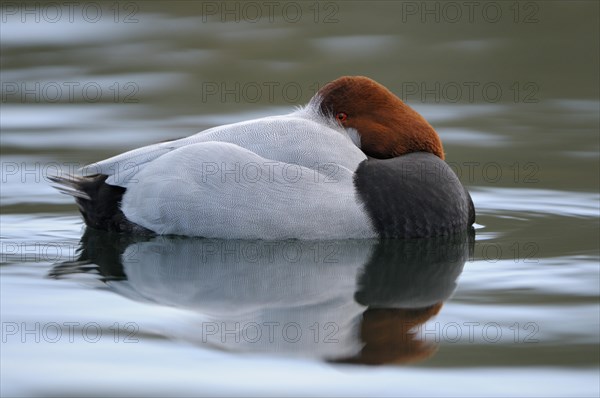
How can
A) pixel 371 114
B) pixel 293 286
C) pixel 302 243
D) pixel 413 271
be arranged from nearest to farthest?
pixel 293 286, pixel 413 271, pixel 302 243, pixel 371 114

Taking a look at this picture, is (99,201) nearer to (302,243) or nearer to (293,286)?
(302,243)

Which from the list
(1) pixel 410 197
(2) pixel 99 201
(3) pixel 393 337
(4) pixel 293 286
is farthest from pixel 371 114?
(3) pixel 393 337

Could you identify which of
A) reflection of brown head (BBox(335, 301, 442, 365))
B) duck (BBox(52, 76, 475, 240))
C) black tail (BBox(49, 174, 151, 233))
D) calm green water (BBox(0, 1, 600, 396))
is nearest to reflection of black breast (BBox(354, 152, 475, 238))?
duck (BBox(52, 76, 475, 240))

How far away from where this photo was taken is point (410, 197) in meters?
6.15

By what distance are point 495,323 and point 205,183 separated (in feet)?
6.71

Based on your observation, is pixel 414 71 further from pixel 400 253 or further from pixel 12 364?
pixel 12 364

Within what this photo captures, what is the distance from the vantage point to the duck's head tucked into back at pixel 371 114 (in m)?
6.38

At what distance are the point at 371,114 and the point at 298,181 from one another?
0.74 m

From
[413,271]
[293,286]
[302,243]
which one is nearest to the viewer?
[293,286]

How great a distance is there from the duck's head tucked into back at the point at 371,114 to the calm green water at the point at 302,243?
65 centimetres

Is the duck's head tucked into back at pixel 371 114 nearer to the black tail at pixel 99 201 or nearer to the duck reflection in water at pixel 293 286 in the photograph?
the duck reflection in water at pixel 293 286

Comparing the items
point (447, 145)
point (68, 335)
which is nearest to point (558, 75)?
point (447, 145)

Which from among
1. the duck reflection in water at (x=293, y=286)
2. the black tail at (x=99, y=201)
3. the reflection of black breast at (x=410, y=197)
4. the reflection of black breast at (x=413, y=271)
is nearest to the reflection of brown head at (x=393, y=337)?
the duck reflection in water at (x=293, y=286)

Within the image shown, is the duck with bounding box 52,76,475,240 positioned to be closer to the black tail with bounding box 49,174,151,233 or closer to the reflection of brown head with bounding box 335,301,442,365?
the black tail with bounding box 49,174,151,233
